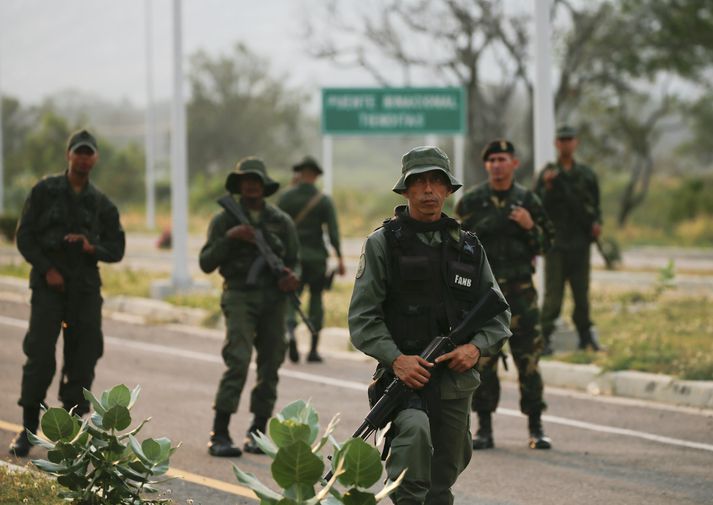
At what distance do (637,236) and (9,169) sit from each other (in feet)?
129

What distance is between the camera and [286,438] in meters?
4.44

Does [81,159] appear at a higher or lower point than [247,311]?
higher

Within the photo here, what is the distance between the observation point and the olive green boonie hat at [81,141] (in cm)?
770

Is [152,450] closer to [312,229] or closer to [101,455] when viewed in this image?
[101,455]

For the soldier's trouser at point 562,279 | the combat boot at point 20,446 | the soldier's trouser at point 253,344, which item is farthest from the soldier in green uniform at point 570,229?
the combat boot at point 20,446

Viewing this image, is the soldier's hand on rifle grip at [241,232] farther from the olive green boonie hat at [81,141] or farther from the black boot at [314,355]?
the black boot at [314,355]

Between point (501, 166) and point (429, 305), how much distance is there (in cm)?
319

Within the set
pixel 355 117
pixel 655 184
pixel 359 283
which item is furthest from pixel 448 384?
pixel 655 184

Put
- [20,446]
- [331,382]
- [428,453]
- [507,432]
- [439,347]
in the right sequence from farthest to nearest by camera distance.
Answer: [331,382] < [507,432] < [20,446] < [439,347] < [428,453]

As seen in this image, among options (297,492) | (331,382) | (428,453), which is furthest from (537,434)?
(297,492)

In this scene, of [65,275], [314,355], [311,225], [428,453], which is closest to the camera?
[428,453]

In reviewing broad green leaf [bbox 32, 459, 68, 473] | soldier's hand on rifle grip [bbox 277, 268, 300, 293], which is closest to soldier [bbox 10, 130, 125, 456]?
soldier's hand on rifle grip [bbox 277, 268, 300, 293]

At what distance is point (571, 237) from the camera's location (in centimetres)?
1177

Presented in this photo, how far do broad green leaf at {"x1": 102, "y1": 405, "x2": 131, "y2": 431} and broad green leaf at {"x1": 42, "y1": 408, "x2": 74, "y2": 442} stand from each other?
5.9 inches
